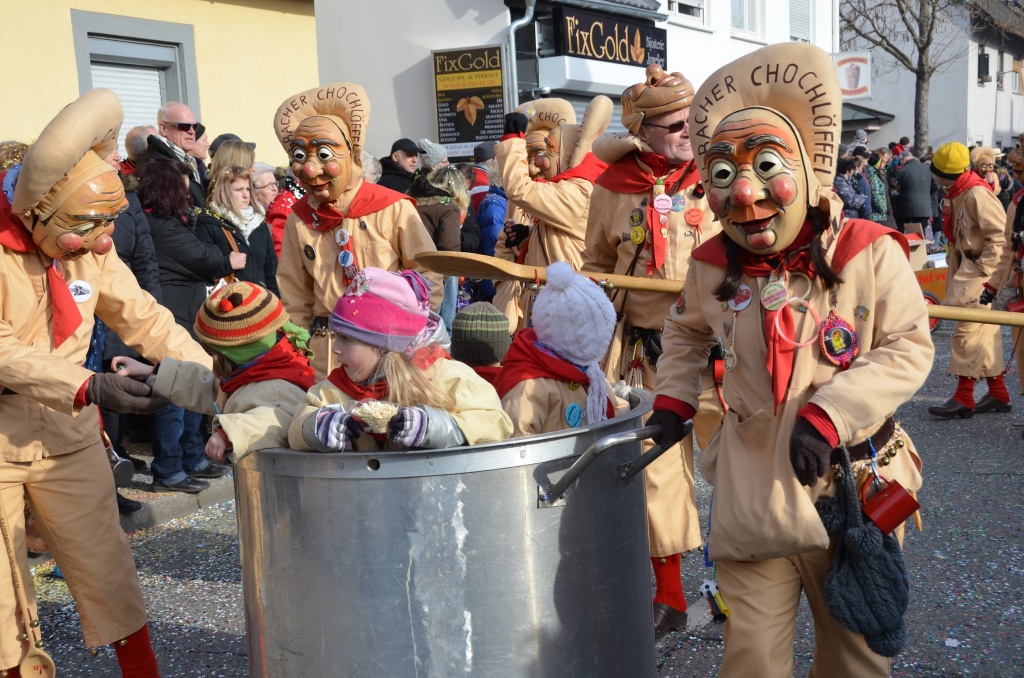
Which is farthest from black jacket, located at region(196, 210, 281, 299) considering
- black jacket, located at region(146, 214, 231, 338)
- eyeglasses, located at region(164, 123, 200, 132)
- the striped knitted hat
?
the striped knitted hat

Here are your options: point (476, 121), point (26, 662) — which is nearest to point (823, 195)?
point (26, 662)

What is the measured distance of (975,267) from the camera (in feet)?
28.1

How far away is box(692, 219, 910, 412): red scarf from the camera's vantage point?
8.86 ft

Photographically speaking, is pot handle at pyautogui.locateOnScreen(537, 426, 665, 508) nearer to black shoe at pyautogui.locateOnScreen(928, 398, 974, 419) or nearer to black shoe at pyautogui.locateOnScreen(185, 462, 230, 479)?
black shoe at pyautogui.locateOnScreen(185, 462, 230, 479)

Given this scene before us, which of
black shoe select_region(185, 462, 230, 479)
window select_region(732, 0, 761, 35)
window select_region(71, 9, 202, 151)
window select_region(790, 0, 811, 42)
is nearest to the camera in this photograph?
black shoe select_region(185, 462, 230, 479)

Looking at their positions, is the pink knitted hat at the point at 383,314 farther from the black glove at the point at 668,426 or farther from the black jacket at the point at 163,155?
the black jacket at the point at 163,155

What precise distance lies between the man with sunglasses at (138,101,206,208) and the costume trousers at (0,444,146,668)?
3339 millimetres

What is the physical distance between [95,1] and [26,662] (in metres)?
8.01

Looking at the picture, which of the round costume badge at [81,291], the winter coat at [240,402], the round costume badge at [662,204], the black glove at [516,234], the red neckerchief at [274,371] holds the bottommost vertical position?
the winter coat at [240,402]

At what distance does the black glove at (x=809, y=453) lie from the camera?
8.25 feet

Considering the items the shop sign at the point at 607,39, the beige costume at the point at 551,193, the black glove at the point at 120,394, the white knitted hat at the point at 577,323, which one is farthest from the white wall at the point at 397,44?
the black glove at the point at 120,394

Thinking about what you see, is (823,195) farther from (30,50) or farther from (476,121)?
(476,121)

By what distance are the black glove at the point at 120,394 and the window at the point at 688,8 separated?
18374 millimetres

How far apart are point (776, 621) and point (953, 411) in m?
5.75
